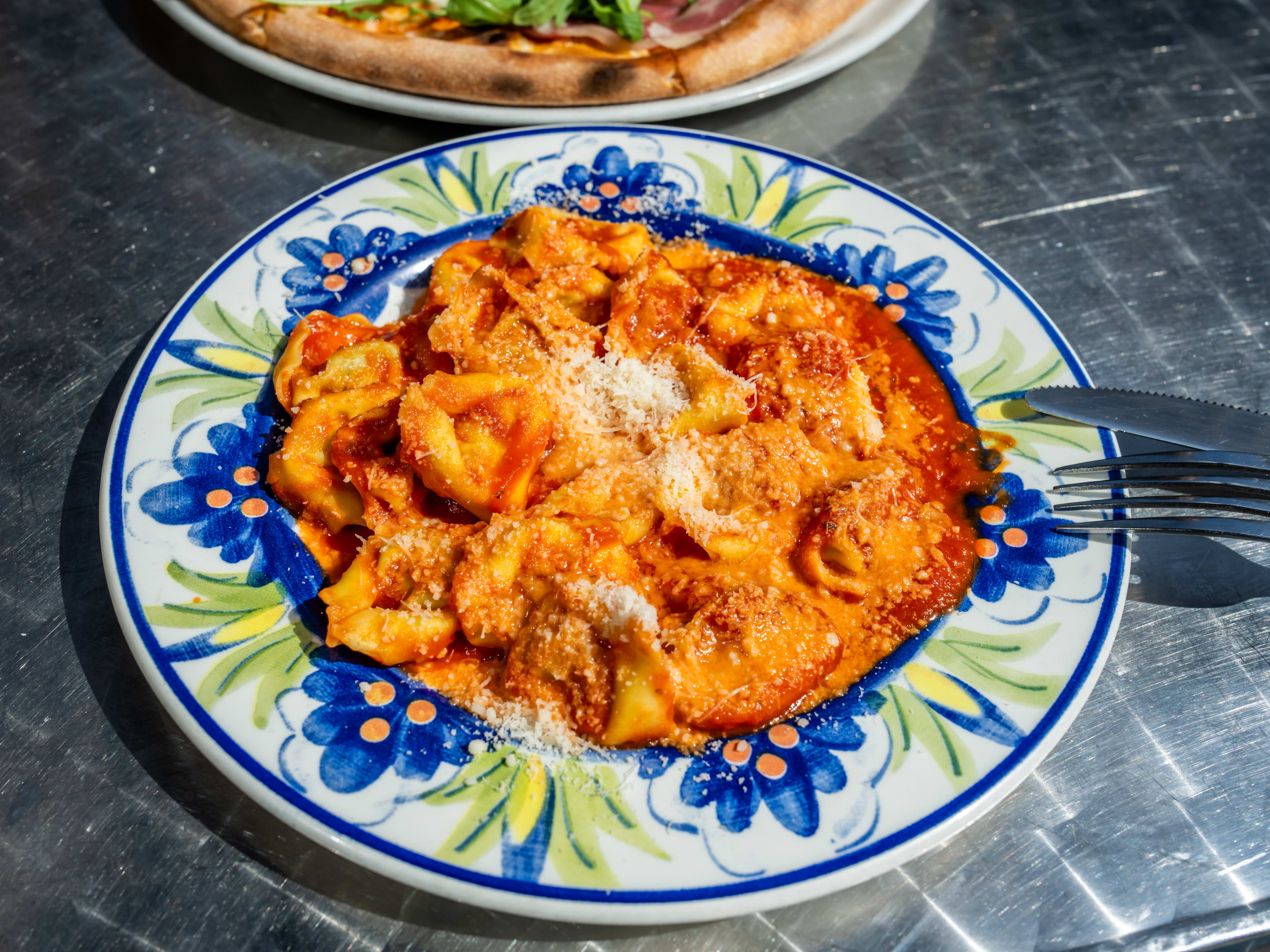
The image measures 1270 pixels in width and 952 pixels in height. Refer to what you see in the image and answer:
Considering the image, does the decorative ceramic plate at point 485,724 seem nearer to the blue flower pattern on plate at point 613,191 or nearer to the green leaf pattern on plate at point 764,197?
the green leaf pattern on plate at point 764,197

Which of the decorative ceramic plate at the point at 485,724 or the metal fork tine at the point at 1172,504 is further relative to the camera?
the metal fork tine at the point at 1172,504

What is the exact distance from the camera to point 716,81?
3449mm

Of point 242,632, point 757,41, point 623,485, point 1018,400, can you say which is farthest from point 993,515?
point 757,41

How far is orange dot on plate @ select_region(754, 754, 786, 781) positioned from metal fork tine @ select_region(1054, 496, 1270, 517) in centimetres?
103

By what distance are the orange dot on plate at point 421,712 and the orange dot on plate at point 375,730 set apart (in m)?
0.05

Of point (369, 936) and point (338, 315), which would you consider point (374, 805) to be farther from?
point (338, 315)

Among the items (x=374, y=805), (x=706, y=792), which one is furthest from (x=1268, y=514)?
(x=374, y=805)

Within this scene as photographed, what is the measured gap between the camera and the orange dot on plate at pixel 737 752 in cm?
196

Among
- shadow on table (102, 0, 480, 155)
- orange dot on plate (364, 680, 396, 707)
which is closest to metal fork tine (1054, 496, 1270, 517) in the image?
orange dot on plate (364, 680, 396, 707)

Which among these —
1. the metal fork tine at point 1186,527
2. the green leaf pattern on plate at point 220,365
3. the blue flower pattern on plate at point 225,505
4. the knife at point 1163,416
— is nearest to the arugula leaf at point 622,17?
the green leaf pattern on plate at point 220,365

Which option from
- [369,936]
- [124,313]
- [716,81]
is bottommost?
[369,936]

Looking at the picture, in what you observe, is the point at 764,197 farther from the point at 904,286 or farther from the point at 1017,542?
the point at 1017,542

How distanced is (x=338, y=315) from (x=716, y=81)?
168cm

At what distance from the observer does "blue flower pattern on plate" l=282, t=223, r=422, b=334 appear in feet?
9.10
